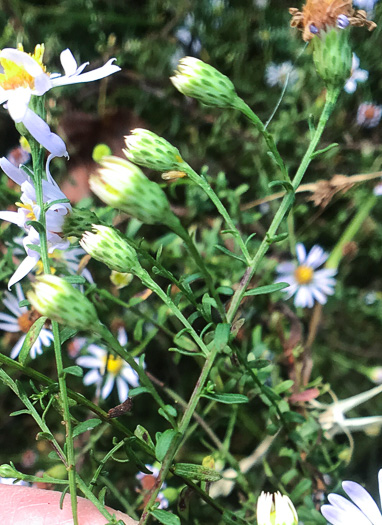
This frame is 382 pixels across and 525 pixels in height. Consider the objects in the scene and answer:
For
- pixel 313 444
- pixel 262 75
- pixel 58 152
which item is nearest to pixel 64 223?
pixel 58 152

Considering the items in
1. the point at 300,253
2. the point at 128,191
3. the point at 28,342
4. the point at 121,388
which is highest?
the point at 128,191

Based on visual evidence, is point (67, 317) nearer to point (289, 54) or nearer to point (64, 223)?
point (64, 223)

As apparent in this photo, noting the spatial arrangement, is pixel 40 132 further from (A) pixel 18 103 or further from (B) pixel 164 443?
(B) pixel 164 443

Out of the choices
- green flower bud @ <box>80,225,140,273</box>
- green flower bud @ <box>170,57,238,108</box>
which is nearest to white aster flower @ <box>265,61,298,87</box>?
green flower bud @ <box>170,57,238,108</box>

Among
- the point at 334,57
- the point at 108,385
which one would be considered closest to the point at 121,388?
the point at 108,385

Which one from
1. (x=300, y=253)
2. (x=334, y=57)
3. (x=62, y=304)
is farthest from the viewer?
(x=300, y=253)

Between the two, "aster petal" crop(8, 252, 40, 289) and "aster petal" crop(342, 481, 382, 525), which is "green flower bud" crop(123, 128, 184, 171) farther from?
"aster petal" crop(342, 481, 382, 525)
